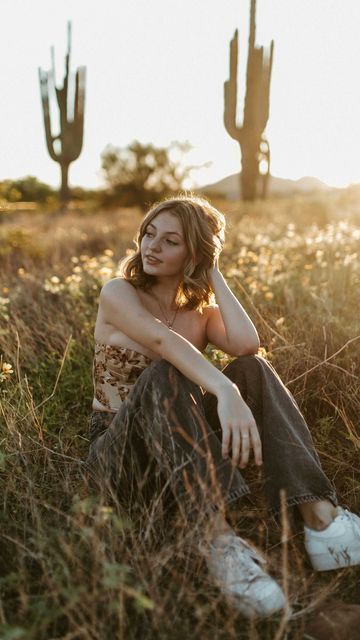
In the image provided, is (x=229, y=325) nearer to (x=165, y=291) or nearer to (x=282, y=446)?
(x=165, y=291)

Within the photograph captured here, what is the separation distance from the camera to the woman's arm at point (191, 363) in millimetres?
2408

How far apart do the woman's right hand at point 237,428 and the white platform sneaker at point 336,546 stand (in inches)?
13.8

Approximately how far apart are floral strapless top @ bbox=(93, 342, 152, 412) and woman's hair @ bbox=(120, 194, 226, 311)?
15.3 inches

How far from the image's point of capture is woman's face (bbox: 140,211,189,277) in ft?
10.0

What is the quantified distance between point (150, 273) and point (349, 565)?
1.51 meters

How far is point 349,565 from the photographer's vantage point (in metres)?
2.38

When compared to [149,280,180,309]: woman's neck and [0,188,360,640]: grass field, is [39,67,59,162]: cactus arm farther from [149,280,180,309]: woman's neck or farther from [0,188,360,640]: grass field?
[149,280,180,309]: woman's neck

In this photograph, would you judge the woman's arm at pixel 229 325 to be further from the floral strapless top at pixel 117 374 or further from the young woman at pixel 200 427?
the floral strapless top at pixel 117 374

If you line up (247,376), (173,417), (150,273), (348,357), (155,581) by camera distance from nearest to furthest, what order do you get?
1. (155,581)
2. (173,417)
3. (247,376)
4. (150,273)
5. (348,357)

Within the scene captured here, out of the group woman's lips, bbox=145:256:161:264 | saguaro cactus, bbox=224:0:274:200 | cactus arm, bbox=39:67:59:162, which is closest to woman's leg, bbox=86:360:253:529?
woman's lips, bbox=145:256:161:264

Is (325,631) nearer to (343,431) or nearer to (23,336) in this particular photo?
(343,431)

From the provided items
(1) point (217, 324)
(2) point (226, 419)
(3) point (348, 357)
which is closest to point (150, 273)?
(1) point (217, 324)

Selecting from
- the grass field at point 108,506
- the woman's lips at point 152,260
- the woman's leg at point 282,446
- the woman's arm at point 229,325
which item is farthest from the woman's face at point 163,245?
the woman's leg at point 282,446

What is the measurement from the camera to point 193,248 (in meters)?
3.09
